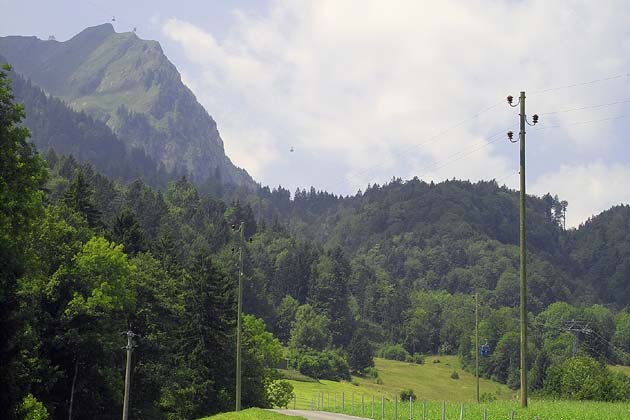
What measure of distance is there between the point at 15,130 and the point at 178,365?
46422mm

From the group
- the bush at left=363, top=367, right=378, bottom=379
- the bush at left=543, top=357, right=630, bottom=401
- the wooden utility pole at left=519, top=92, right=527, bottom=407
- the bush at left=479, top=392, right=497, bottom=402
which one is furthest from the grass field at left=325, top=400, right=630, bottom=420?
the bush at left=363, top=367, right=378, bottom=379

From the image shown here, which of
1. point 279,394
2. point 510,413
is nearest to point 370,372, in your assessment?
point 279,394

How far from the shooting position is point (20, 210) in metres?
38.3

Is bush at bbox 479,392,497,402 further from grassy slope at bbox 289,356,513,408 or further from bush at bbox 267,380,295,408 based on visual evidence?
grassy slope at bbox 289,356,513,408

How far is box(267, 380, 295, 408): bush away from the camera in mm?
98438

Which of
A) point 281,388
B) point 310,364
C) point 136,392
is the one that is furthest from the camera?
point 310,364

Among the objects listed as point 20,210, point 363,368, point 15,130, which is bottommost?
point 363,368

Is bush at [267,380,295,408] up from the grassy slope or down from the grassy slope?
up

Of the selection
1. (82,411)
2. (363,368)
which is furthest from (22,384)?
(363,368)

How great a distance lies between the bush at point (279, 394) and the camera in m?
98.4

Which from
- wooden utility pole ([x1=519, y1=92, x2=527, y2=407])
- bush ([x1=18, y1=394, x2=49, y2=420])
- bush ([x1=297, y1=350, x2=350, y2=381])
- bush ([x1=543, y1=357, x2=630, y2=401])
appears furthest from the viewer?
bush ([x1=297, y1=350, x2=350, y2=381])

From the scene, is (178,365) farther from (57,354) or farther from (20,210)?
(20,210)

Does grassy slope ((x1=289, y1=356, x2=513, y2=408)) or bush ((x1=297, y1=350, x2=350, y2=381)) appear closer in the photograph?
grassy slope ((x1=289, y1=356, x2=513, y2=408))

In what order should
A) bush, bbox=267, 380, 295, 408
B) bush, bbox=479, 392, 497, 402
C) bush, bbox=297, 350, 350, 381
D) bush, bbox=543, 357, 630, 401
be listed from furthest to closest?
1. bush, bbox=297, 350, 350, 381
2. bush, bbox=267, 380, 295, 408
3. bush, bbox=543, 357, 630, 401
4. bush, bbox=479, 392, 497, 402
